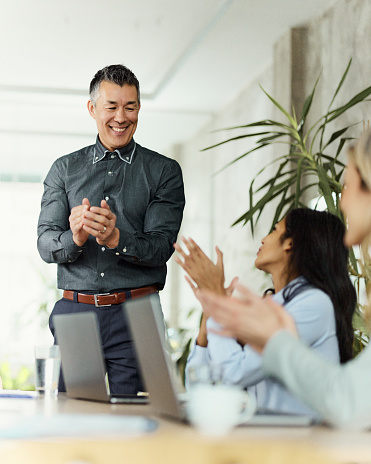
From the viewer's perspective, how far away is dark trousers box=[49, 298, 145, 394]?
257 centimetres

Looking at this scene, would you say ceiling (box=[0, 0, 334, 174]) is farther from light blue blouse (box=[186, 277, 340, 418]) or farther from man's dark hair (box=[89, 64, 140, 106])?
light blue blouse (box=[186, 277, 340, 418])

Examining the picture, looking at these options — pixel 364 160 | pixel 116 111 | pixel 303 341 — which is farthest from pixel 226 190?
pixel 364 160

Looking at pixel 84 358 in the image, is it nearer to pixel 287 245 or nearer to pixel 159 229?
pixel 287 245

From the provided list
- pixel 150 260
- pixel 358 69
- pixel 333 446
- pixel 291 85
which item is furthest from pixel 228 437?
pixel 291 85

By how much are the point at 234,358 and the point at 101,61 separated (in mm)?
5242

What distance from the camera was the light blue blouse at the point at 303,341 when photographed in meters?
1.82

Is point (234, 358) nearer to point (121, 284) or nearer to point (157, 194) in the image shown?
point (121, 284)

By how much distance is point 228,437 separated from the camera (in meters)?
1.16

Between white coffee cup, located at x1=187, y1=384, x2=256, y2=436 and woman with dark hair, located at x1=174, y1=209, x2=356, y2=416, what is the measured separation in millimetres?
464

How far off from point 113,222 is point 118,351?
1.52 ft

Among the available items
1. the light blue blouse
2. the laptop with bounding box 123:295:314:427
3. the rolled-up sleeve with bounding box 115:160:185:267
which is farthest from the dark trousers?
the laptop with bounding box 123:295:314:427

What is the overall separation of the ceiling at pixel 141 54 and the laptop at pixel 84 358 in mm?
3849

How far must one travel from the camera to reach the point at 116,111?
2.84 meters

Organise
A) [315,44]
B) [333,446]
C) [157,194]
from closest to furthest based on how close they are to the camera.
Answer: [333,446] → [157,194] → [315,44]
